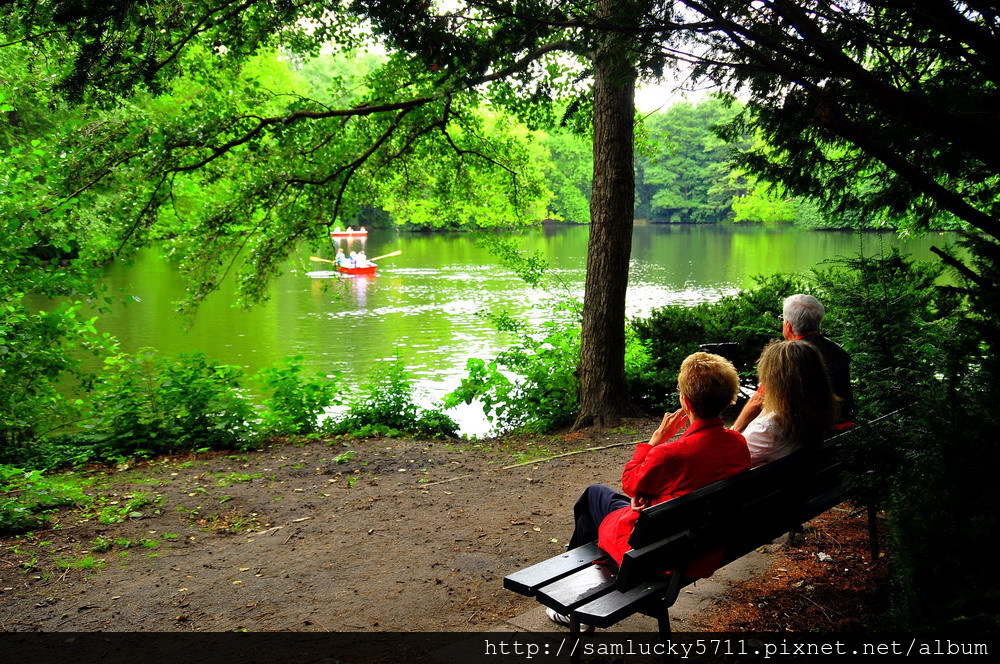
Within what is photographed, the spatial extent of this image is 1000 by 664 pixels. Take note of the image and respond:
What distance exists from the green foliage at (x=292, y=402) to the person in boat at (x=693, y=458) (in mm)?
6184

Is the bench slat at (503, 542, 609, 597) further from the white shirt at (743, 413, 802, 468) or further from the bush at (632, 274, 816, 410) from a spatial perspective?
the bush at (632, 274, 816, 410)

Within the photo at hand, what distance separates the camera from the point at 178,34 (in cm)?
689

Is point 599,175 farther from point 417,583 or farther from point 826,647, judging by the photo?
point 826,647

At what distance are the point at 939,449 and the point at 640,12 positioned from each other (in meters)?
2.22

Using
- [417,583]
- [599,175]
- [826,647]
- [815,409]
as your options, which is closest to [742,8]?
[815,409]

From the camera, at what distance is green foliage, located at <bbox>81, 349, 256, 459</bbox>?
7520mm

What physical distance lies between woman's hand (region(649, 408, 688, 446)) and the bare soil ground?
0.86 m

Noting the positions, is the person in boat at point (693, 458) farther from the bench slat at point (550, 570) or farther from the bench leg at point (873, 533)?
the bench leg at point (873, 533)

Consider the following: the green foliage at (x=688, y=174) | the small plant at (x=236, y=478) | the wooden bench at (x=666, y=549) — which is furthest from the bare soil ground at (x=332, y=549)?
the green foliage at (x=688, y=174)

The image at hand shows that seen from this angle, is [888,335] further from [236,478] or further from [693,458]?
[236,478]

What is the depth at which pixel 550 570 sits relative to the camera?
8.89 ft

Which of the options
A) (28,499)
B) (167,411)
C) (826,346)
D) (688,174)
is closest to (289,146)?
(167,411)

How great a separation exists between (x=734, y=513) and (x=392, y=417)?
646 centimetres

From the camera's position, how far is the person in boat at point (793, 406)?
3.11 metres
